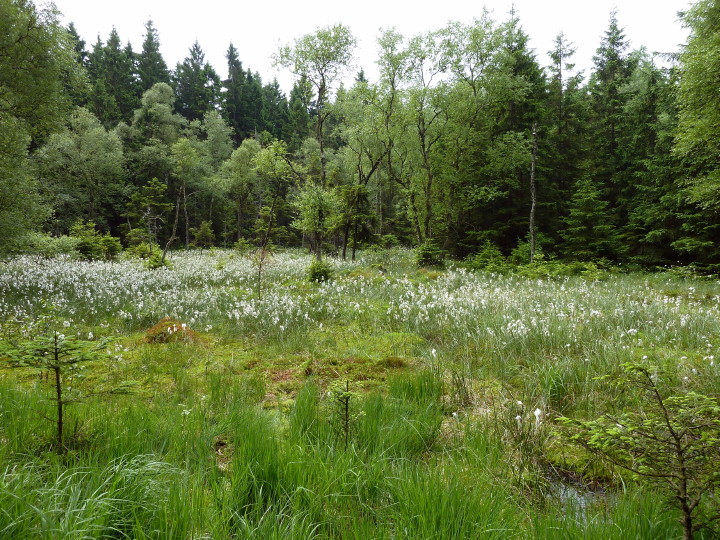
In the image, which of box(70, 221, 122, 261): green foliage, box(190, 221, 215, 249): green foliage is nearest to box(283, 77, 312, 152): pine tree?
box(190, 221, 215, 249): green foliage

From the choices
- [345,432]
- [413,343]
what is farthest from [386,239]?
[345,432]

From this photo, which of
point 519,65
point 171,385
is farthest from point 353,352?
point 519,65

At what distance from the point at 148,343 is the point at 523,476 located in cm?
655

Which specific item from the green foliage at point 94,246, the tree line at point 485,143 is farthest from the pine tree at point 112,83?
the green foliage at point 94,246

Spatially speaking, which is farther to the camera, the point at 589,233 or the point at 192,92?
the point at 192,92

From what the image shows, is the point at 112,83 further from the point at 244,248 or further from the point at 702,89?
the point at 702,89

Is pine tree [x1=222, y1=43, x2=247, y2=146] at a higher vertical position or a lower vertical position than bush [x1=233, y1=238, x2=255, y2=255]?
higher

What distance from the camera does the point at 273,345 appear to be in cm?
652

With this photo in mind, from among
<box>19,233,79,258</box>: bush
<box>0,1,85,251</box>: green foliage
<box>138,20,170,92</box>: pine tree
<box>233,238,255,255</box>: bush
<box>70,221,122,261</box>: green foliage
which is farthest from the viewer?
<box>138,20,170,92</box>: pine tree

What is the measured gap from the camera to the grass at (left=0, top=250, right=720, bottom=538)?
1829mm

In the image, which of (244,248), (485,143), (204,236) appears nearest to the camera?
(485,143)

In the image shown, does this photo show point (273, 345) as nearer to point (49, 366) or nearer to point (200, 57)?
point (49, 366)

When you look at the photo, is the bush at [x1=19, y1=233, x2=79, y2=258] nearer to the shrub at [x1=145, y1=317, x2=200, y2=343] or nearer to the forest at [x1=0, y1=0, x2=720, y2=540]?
the forest at [x1=0, y1=0, x2=720, y2=540]

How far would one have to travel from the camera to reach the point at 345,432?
9.27ft
